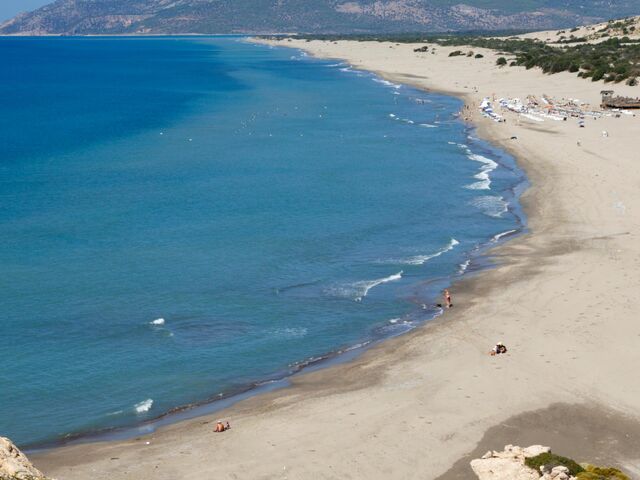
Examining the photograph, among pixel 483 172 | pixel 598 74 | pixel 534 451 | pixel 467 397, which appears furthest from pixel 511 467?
pixel 598 74

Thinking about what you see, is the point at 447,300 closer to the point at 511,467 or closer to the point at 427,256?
the point at 427,256

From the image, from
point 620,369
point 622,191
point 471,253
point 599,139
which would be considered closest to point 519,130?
point 599,139

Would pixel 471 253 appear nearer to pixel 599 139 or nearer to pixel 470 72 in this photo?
pixel 599 139

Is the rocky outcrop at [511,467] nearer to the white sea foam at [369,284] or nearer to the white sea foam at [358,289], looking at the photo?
the white sea foam at [358,289]

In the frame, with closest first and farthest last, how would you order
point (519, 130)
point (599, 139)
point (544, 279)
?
point (544, 279) → point (599, 139) → point (519, 130)

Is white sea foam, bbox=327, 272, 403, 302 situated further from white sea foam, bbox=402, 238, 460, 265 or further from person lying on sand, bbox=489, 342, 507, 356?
person lying on sand, bbox=489, 342, 507, 356

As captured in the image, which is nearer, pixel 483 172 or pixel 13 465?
pixel 13 465

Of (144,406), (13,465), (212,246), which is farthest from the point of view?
(212,246)

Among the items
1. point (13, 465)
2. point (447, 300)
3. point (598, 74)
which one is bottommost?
point (447, 300)
